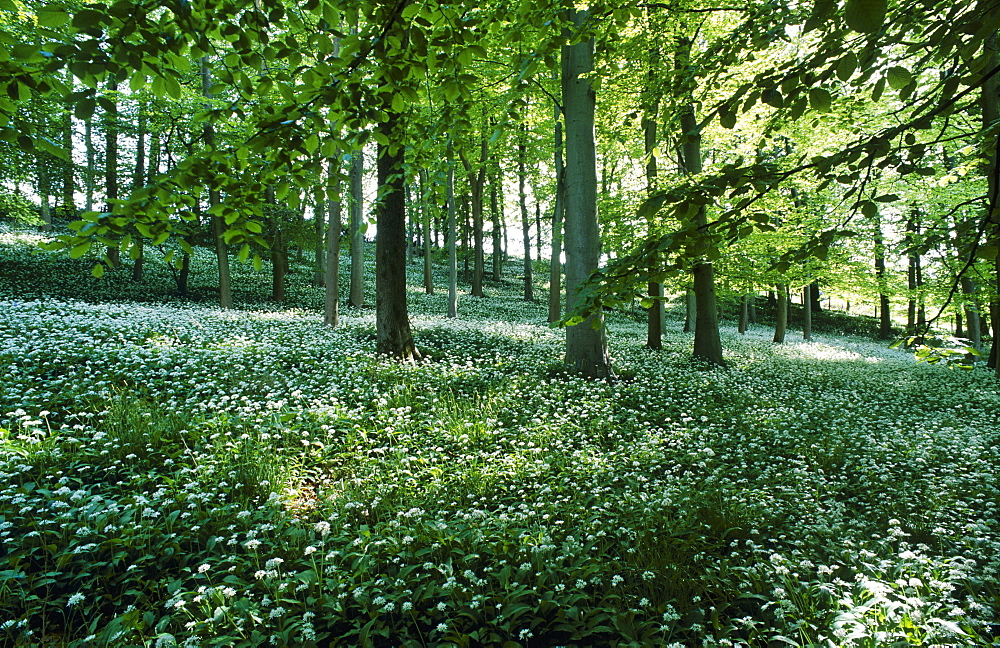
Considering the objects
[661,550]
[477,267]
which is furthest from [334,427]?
[477,267]

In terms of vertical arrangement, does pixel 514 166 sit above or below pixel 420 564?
above

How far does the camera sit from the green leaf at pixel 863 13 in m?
1.65

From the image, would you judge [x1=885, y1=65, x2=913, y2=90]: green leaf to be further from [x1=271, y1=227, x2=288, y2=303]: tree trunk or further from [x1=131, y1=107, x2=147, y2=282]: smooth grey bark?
[x1=131, y1=107, x2=147, y2=282]: smooth grey bark

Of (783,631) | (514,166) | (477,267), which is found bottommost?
(783,631)

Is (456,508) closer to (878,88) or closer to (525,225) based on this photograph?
(878,88)

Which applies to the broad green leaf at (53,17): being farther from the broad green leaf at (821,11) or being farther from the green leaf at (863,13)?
the broad green leaf at (821,11)

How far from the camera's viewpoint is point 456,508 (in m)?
4.55

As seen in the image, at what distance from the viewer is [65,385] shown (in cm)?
648

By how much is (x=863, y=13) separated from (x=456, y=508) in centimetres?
437

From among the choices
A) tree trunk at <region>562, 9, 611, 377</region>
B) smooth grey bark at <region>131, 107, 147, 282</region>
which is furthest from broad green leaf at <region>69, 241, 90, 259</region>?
smooth grey bark at <region>131, 107, 147, 282</region>

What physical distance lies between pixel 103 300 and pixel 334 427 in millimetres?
17661

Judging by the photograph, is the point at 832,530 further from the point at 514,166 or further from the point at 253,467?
the point at 514,166

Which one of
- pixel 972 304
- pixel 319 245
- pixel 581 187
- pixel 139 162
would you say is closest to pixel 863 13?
pixel 581 187

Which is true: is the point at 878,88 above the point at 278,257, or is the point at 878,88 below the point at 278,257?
below
